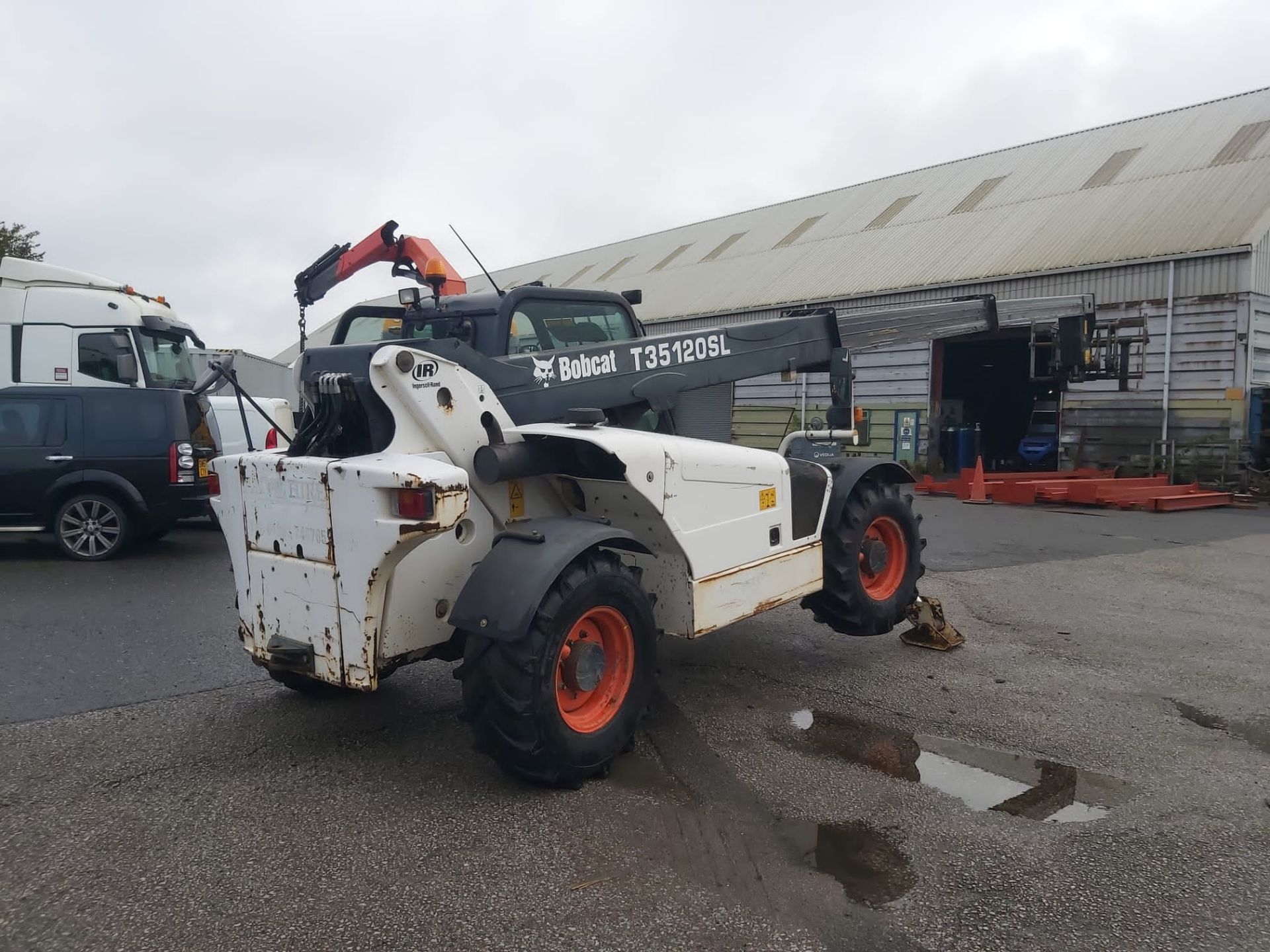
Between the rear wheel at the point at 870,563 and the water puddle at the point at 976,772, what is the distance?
1112 mm

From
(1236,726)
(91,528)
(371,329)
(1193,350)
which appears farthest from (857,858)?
(1193,350)

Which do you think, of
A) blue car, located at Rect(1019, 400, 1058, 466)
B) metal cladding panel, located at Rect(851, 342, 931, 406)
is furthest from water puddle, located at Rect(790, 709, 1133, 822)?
blue car, located at Rect(1019, 400, 1058, 466)

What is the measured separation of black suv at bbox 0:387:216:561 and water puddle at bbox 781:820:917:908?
8.57 m

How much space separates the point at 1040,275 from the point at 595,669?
17.4 meters

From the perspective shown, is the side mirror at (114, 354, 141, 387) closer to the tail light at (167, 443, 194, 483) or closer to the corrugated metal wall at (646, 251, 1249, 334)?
the tail light at (167, 443, 194, 483)

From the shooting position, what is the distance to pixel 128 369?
11.9 m

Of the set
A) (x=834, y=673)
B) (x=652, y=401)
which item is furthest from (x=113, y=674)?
(x=834, y=673)

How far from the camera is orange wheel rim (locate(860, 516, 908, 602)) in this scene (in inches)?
250

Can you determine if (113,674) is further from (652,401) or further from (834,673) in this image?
(834,673)

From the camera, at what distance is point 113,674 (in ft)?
19.7

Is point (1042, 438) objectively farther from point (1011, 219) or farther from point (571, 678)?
point (571, 678)

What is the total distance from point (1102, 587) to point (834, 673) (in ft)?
13.2

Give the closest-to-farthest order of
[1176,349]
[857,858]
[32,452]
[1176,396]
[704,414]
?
[857,858], [704,414], [32,452], [1176,349], [1176,396]

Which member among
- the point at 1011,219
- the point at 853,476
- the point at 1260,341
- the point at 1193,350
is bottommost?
the point at 853,476
